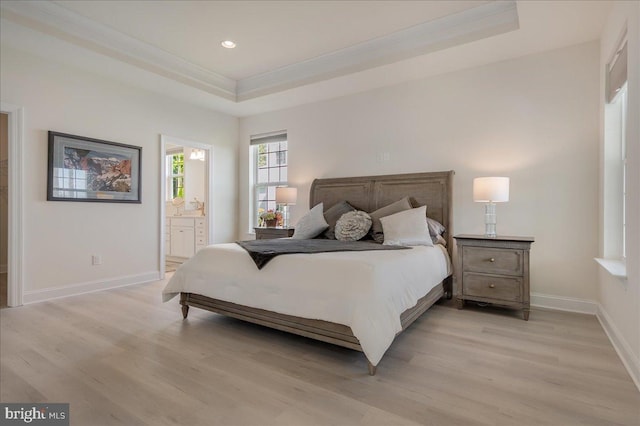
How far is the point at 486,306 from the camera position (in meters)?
3.39

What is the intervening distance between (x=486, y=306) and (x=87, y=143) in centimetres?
477

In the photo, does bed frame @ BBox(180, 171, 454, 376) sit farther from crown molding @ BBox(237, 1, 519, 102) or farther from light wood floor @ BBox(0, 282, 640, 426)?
crown molding @ BBox(237, 1, 519, 102)

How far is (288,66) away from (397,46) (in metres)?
1.45

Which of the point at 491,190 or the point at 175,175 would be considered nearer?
the point at 491,190

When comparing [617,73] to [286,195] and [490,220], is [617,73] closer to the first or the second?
[490,220]

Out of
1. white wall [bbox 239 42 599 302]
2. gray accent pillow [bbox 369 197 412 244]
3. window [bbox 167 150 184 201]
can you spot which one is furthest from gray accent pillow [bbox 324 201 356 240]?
window [bbox 167 150 184 201]

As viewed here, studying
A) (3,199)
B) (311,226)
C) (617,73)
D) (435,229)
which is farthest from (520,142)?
(3,199)

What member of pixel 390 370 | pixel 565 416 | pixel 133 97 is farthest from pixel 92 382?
pixel 133 97

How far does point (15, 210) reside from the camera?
11.0 feet

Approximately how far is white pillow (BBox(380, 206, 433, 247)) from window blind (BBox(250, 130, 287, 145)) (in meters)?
2.54

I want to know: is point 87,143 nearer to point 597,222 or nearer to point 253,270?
point 253,270

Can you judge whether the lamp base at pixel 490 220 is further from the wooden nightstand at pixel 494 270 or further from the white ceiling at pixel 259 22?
the white ceiling at pixel 259 22

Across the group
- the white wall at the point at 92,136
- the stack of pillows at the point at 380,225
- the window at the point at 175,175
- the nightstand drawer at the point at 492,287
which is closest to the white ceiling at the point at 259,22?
the white wall at the point at 92,136

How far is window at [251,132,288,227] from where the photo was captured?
5.51 m
